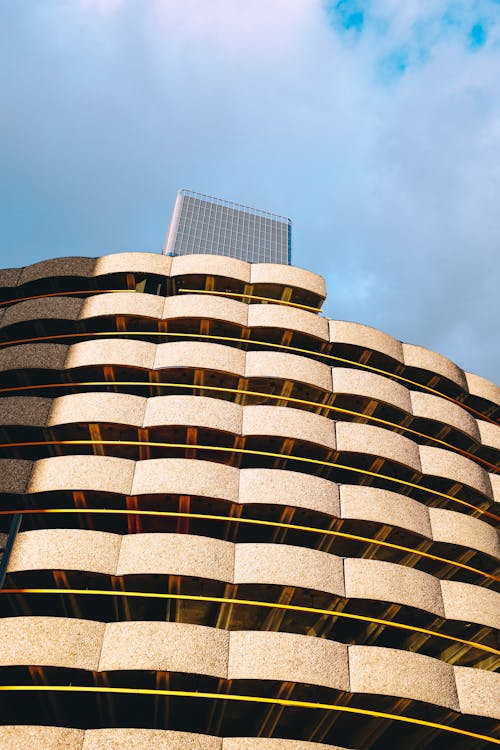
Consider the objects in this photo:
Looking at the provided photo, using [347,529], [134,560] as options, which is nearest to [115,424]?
[134,560]

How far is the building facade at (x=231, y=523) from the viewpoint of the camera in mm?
18594

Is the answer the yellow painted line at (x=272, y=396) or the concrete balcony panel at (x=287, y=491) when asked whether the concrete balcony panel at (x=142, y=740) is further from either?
the yellow painted line at (x=272, y=396)

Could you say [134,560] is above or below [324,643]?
above

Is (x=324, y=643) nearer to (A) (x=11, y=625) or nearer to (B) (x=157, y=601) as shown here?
(B) (x=157, y=601)

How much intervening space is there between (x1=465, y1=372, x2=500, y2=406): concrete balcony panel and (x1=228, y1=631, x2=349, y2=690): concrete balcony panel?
1747 centimetres

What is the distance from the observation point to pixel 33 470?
22.7m

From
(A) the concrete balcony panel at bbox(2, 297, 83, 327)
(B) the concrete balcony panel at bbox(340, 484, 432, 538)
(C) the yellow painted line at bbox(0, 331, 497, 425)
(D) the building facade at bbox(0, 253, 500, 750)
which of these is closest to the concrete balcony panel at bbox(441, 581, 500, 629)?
(D) the building facade at bbox(0, 253, 500, 750)

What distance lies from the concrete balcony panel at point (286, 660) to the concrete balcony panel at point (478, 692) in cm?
408

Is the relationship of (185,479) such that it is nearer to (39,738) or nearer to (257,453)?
(257,453)

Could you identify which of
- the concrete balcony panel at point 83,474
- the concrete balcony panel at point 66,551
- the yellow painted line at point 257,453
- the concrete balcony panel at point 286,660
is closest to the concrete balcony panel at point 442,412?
the yellow painted line at point 257,453

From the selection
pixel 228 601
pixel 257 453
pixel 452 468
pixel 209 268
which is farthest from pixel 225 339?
pixel 228 601

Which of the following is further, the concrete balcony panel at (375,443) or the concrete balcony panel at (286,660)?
the concrete balcony panel at (375,443)

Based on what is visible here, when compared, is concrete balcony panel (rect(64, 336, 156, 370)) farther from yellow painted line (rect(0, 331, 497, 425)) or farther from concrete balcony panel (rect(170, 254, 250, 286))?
concrete balcony panel (rect(170, 254, 250, 286))

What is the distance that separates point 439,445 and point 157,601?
15.3 m
